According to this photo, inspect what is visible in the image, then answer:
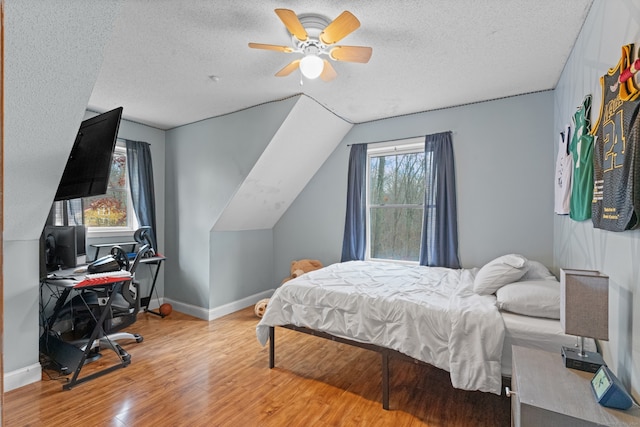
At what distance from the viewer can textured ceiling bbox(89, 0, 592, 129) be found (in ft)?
6.18

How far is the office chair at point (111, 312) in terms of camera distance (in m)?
2.78

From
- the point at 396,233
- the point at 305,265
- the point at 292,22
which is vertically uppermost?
the point at 292,22

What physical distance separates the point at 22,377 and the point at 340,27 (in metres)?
3.50

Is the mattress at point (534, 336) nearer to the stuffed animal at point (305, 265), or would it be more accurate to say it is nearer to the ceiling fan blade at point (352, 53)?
the ceiling fan blade at point (352, 53)

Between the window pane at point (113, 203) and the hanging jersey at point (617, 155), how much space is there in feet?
14.6

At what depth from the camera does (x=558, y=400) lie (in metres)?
1.17

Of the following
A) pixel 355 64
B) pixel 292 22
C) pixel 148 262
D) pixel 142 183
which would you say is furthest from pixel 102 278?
pixel 355 64

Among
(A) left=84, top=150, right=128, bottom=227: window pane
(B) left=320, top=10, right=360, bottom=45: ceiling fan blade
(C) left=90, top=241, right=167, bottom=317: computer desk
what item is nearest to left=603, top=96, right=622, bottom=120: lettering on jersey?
(B) left=320, top=10, right=360, bottom=45: ceiling fan blade

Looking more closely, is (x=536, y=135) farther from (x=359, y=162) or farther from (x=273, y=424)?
(x=273, y=424)

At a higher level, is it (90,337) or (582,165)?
(582,165)

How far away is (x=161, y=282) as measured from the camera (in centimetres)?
436

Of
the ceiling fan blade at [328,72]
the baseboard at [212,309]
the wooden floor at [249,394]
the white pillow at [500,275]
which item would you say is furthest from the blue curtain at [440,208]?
the baseboard at [212,309]

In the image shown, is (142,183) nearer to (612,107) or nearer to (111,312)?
(111,312)

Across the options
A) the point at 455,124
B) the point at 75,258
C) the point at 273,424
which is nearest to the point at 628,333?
the point at 273,424
